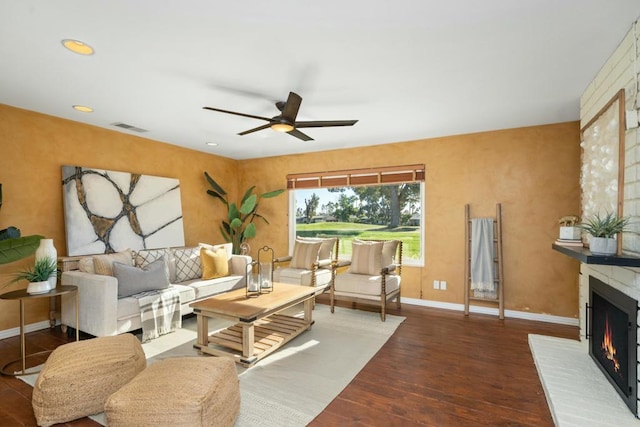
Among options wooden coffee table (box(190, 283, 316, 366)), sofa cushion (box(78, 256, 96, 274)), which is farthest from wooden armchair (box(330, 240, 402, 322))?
sofa cushion (box(78, 256, 96, 274))

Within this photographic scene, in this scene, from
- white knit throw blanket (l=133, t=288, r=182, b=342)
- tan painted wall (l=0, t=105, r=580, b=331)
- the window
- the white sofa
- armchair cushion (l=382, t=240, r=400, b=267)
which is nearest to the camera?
the white sofa

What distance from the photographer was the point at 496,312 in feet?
14.2

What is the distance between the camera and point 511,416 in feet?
6.95

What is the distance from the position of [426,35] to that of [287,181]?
4.15m

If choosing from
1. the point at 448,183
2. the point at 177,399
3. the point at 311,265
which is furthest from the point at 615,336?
the point at 311,265

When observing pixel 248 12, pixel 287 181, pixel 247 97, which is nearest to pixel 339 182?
pixel 287 181

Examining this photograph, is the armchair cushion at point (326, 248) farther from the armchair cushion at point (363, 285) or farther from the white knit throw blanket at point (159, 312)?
the white knit throw blanket at point (159, 312)

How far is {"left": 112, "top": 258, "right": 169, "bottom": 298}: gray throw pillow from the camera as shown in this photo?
3.41m

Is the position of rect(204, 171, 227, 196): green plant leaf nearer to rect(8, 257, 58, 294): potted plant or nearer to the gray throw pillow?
the gray throw pillow

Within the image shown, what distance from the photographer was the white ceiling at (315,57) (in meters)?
1.88

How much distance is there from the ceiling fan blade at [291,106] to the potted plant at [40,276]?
2595 mm

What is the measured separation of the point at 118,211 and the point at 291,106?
3.18m

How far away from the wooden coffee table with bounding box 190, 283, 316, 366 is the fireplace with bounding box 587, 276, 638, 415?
8.49 ft

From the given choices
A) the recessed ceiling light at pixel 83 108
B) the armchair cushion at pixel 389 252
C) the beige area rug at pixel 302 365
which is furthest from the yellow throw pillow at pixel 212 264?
the armchair cushion at pixel 389 252
